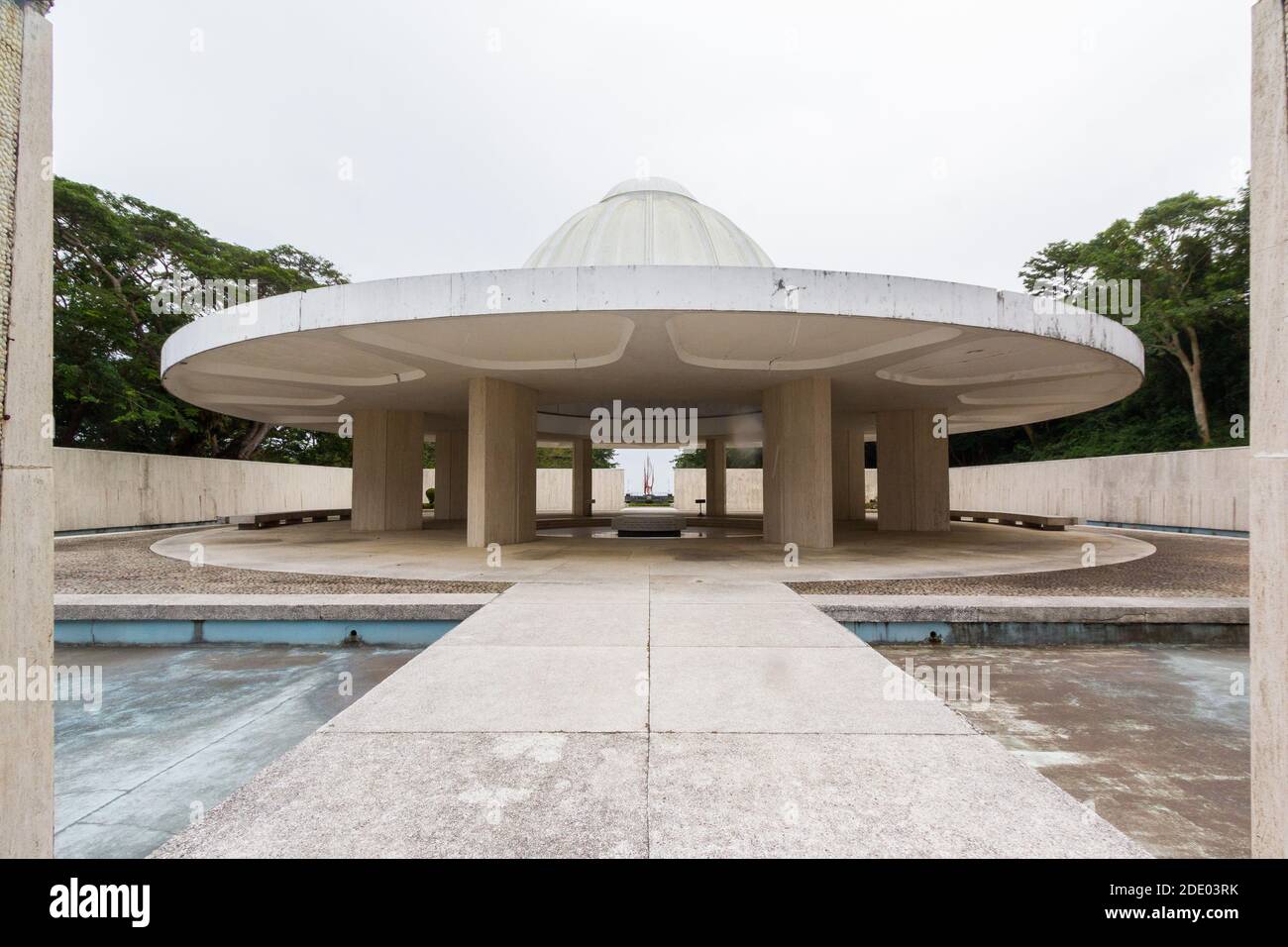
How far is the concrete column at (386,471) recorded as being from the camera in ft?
60.1

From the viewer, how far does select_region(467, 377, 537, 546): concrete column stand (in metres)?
13.1

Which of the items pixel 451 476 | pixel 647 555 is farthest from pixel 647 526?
pixel 451 476

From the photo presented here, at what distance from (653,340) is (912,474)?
38.5 ft

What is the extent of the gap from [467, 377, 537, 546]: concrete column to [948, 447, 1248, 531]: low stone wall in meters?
18.7

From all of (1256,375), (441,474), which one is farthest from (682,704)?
(441,474)

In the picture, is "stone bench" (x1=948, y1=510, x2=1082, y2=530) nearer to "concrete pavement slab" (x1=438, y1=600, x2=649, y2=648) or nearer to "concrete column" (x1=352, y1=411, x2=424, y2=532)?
"concrete pavement slab" (x1=438, y1=600, x2=649, y2=648)

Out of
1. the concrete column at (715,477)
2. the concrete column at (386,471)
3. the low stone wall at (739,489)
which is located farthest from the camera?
the low stone wall at (739,489)

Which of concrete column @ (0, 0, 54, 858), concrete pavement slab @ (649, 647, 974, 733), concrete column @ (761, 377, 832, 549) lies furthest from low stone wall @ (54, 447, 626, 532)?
concrete pavement slab @ (649, 647, 974, 733)

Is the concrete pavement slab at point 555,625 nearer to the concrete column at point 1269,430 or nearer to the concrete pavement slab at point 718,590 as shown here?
the concrete pavement slab at point 718,590

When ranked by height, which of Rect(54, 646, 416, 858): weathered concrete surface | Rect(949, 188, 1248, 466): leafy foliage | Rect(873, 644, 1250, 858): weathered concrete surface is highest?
Rect(949, 188, 1248, 466): leafy foliage

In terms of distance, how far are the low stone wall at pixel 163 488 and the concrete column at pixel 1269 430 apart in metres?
22.0

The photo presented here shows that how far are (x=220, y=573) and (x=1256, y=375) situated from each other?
11125mm

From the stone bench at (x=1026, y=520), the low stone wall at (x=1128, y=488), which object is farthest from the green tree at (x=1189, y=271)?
the stone bench at (x=1026, y=520)
